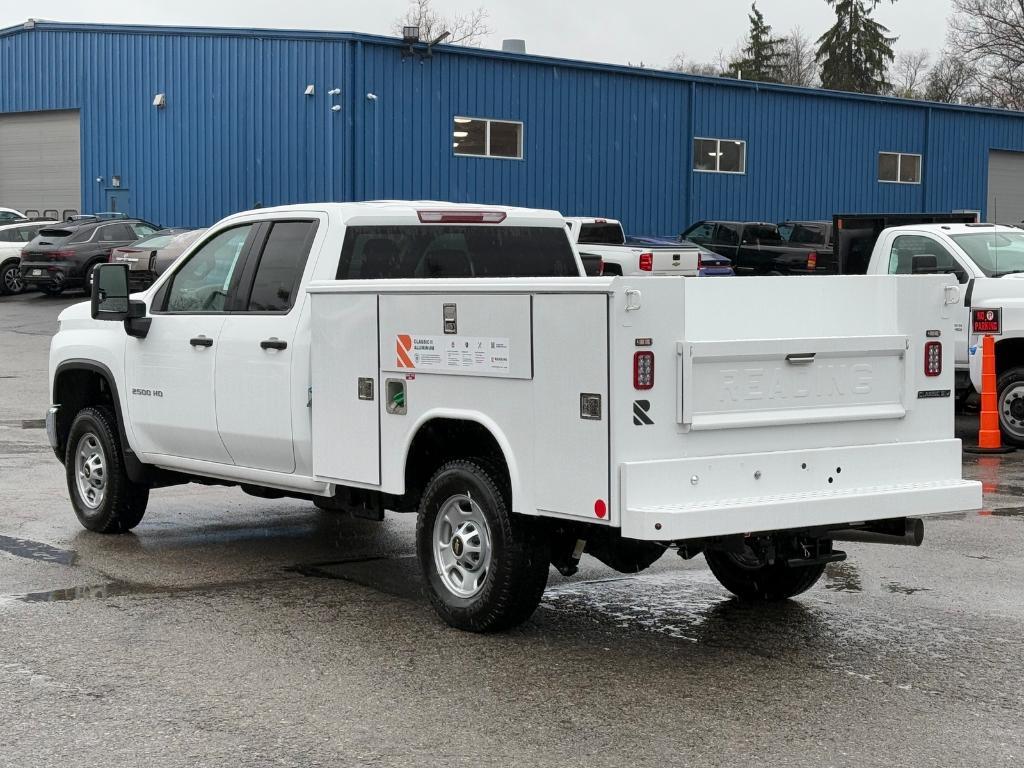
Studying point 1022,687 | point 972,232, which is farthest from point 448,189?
point 1022,687

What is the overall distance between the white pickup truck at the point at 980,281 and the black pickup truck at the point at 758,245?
1606 centimetres

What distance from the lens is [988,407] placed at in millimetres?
13680

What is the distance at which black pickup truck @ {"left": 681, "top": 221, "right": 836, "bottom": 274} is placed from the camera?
3269 cm

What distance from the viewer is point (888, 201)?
148 ft

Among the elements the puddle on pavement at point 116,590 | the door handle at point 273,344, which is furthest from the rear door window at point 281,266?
the puddle on pavement at point 116,590

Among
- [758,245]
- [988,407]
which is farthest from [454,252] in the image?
[758,245]

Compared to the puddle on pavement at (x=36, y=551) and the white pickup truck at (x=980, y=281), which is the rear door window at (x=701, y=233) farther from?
the puddle on pavement at (x=36, y=551)

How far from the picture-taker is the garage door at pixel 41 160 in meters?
40.2

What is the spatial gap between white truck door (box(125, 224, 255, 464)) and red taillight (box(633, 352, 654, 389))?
10.5 feet

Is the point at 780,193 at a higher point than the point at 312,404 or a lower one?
higher

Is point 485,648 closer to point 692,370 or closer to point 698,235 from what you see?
point 692,370

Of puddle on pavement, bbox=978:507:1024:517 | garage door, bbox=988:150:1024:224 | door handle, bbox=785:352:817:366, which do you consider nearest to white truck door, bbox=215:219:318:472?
door handle, bbox=785:352:817:366

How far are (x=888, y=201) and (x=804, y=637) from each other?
40.2 metres

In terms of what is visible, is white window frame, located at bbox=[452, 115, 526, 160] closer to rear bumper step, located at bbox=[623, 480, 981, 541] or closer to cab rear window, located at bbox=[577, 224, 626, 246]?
cab rear window, located at bbox=[577, 224, 626, 246]
